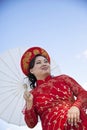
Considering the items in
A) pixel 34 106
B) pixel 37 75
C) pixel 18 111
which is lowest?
pixel 18 111

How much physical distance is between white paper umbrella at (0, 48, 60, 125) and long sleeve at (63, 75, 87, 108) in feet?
2.24

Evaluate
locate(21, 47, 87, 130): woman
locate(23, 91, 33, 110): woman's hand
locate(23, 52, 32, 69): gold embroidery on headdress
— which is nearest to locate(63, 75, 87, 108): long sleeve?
locate(21, 47, 87, 130): woman

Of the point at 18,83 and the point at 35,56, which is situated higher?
the point at 35,56

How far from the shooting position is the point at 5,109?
328cm

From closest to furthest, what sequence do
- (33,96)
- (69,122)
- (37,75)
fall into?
(69,122) → (33,96) → (37,75)

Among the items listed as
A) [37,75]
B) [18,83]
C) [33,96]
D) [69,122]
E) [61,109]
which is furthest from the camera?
[18,83]

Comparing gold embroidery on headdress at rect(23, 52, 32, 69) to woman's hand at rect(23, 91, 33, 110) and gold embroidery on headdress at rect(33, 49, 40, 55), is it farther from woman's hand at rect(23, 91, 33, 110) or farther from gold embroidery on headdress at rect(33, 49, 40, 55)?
woman's hand at rect(23, 91, 33, 110)

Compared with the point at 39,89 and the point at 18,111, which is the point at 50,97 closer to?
the point at 39,89

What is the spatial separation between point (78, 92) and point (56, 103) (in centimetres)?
19

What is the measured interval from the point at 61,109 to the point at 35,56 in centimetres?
68

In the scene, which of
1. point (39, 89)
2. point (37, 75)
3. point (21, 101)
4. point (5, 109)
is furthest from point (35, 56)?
point (5, 109)

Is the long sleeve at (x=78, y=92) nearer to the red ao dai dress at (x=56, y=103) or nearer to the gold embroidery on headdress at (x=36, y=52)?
the red ao dai dress at (x=56, y=103)

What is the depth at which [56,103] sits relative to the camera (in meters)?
2.32

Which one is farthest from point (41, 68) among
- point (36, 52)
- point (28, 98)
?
point (28, 98)
